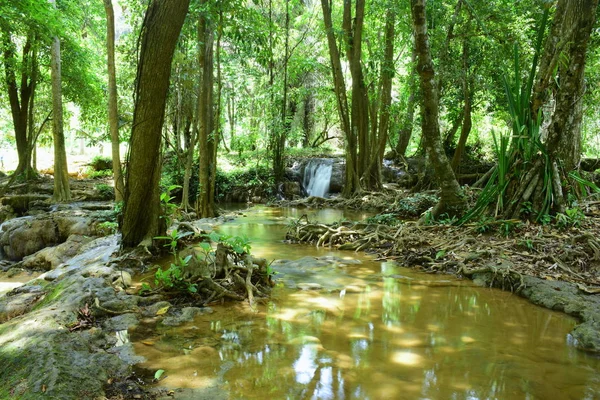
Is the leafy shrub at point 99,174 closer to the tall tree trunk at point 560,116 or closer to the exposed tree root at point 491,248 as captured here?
the exposed tree root at point 491,248

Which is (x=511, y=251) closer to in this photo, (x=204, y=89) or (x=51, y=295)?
(x=51, y=295)

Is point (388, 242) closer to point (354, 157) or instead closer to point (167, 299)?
point (167, 299)

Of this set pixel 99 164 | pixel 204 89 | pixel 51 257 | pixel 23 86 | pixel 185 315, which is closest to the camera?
pixel 185 315

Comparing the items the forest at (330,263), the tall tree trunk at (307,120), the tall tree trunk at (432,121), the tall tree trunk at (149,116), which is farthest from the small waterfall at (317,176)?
the tall tree trunk at (149,116)

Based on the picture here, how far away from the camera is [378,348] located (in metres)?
2.79

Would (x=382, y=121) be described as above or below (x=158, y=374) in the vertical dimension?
above

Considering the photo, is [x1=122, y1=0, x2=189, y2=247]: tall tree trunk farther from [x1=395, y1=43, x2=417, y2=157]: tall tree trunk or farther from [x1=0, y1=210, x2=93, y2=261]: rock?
[x1=395, y1=43, x2=417, y2=157]: tall tree trunk

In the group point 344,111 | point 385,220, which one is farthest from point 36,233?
point 344,111

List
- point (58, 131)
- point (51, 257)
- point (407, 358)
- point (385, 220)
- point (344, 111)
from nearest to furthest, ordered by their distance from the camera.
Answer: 1. point (407, 358)
2. point (51, 257)
3. point (385, 220)
4. point (58, 131)
5. point (344, 111)

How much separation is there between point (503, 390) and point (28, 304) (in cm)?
362

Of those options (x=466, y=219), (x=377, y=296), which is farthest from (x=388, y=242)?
(x=377, y=296)

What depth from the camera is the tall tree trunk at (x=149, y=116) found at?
4.42 m

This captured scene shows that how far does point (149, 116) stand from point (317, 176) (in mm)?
12121

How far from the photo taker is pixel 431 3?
991 centimetres
